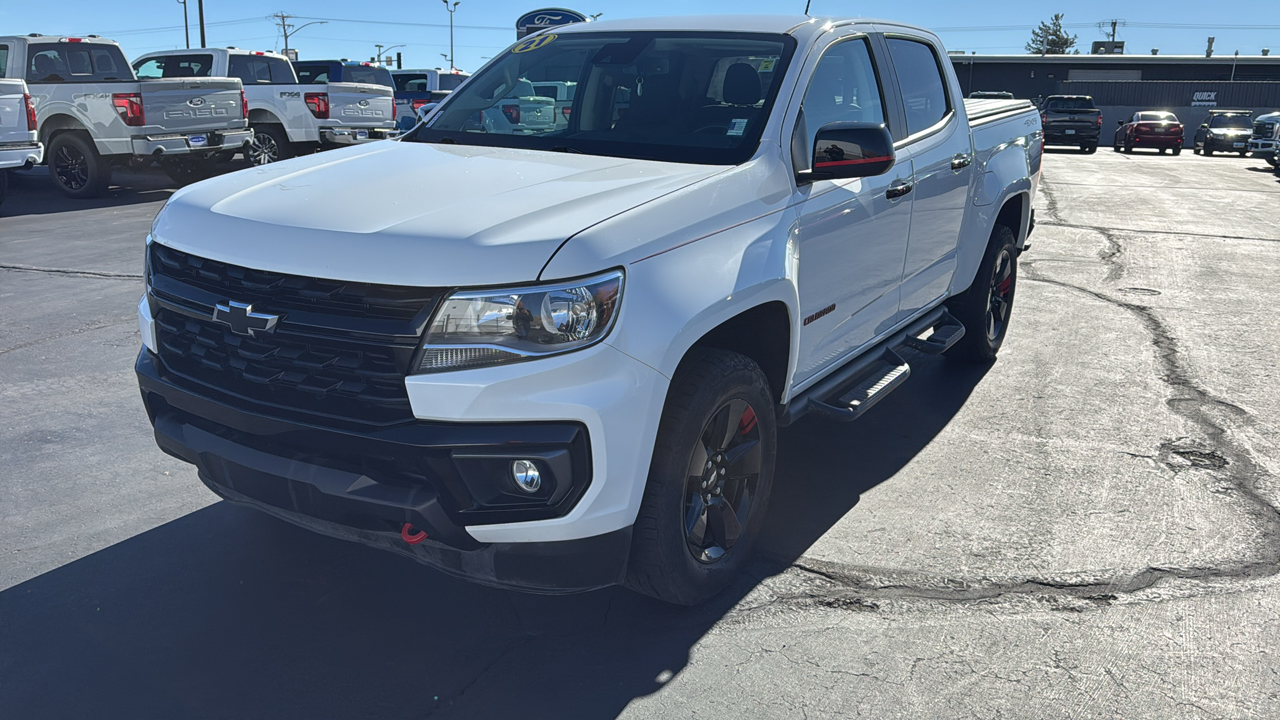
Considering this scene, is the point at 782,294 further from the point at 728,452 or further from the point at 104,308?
the point at 104,308

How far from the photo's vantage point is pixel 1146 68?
191 feet

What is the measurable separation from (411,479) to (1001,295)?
4.77 meters

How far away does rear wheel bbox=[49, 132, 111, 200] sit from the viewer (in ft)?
44.3

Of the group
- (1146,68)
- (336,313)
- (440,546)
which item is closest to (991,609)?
(440,546)

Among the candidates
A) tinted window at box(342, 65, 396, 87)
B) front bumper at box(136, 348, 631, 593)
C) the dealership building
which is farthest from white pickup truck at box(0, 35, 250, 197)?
the dealership building

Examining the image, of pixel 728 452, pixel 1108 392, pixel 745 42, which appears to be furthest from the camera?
pixel 1108 392

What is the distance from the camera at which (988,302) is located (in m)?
5.91

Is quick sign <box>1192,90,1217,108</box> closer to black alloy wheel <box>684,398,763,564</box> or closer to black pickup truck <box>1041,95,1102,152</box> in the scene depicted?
black pickup truck <box>1041,95,1102,152</box>

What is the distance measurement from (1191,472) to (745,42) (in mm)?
2724

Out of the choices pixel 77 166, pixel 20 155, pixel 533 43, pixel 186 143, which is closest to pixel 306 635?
pixel 533 43

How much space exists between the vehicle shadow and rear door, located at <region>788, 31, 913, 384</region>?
807mm

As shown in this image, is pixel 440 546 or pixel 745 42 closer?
pixel 440 546

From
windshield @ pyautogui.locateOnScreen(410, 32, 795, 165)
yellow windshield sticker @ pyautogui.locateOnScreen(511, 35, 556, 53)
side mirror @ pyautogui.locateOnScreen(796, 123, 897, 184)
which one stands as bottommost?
side mirror @ pyautogui.locateOnScreen(796, 123, 897, 184)

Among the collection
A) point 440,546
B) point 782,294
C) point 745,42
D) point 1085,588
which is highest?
point 745,42
